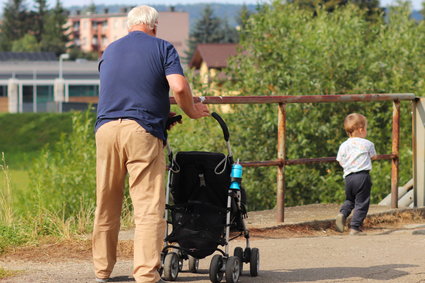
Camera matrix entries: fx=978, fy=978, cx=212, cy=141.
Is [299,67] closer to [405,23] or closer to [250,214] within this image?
[405,23]

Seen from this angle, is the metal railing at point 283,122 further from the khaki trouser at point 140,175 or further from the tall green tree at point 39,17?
the tall green tree at point 39,17

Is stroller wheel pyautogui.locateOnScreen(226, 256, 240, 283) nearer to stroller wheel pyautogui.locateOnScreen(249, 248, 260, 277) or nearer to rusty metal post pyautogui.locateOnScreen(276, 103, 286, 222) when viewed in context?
stroller wheel pyautogui.locateOnScreen(249, 248, 260, 277)

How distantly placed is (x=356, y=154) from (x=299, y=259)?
1.75 m

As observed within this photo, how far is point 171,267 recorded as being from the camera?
612 cm

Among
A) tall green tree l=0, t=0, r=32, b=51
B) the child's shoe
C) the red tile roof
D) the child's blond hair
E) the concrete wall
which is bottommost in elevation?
the child's shoe

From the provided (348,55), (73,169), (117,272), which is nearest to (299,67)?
(348,55)

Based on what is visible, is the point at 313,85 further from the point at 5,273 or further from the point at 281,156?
the point at 5,273

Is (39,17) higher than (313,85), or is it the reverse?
(39,17)

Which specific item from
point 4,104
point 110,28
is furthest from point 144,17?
point 110,28

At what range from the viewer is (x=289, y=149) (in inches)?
707

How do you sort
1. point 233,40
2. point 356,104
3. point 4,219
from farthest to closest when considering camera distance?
point 233,40
point 356,104
point 4,219

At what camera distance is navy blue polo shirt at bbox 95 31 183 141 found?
18.8ft

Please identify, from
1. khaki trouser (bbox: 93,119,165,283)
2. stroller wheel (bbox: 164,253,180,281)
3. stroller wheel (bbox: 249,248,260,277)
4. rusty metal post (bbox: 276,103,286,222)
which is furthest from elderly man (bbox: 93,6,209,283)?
rusty metal post (bbox: 276,103,286,222)

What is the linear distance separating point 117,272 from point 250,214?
3.29m
